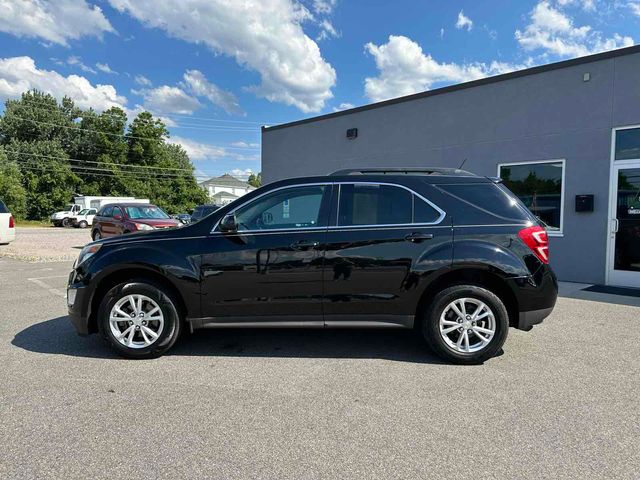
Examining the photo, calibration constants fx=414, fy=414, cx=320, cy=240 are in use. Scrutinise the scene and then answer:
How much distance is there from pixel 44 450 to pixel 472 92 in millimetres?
9568

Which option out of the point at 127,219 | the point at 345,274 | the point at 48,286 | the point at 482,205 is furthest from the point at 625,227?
the point at 127,219

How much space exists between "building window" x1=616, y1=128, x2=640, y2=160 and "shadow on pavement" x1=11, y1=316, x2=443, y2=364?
5671mm

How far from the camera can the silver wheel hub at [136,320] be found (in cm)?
398

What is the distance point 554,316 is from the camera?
5.59 meters

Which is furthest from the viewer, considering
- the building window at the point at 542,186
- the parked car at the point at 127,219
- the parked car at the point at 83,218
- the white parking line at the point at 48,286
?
the parked car at the point at 83,218

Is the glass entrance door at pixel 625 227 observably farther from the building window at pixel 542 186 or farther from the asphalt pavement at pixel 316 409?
the asphalt pavement at pixel 316 409

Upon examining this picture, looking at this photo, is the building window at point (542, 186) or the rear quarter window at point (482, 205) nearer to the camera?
the rear quarter window at point (482, 205)

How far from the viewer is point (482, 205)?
158 inches

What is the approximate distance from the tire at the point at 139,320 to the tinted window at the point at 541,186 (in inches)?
294

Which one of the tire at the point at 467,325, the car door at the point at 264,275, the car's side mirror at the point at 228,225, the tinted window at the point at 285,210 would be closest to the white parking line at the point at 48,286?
the car door at the point at 264,275

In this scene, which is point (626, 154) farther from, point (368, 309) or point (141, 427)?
point (141, 427)

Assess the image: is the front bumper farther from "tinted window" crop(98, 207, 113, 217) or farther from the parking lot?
"tinted window" crop(98, 207, 113, 217)

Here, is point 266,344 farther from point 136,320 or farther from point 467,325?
point 467,325

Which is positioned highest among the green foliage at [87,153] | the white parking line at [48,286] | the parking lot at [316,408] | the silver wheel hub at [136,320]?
the green foliage at [87,153]
